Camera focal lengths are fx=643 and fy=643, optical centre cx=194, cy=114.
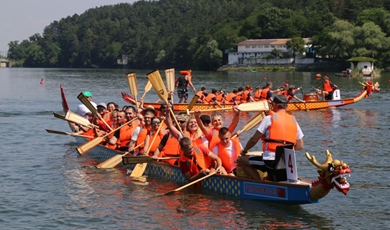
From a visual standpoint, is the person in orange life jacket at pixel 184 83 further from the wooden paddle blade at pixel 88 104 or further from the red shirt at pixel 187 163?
the red shirt at pixel 187 163

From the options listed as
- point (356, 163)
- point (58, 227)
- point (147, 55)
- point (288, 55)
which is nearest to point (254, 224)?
point (58, 227)

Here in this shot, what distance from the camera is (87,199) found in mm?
13523

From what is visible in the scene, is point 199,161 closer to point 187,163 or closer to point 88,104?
point 187,163

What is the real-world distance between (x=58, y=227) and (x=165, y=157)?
3651 millimetres

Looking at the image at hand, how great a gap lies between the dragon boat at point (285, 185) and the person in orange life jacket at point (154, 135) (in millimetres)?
768

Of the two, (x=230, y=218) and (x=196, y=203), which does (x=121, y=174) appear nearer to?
Result: (x=196, y=203)

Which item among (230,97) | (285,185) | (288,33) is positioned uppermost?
(288,33)

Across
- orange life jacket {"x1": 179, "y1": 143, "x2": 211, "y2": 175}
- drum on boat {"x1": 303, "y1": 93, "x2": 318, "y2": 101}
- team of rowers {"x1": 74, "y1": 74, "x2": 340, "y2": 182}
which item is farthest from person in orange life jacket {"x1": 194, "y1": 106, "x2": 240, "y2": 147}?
drum on boat {"x1": 303, "y1": 93, "x2": 318, "y2": 101}

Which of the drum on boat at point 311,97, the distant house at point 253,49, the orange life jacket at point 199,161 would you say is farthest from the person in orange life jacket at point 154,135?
the distant house at point 253,49

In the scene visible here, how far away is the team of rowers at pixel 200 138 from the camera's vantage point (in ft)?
36.8

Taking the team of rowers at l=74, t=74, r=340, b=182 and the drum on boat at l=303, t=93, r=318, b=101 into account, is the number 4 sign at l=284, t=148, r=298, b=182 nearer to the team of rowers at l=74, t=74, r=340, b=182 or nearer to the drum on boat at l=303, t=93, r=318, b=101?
the team of rowers at l=74, t=74, r=340, b=182

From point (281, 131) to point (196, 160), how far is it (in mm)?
2375

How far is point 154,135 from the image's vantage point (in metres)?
15.1

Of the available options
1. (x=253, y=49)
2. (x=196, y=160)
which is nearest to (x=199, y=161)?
(x=196, y=160)
